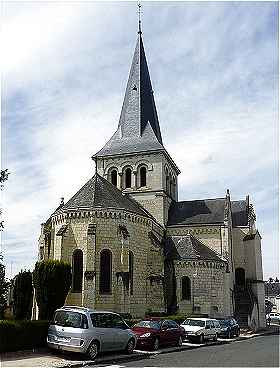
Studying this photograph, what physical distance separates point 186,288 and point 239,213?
14.0 metres

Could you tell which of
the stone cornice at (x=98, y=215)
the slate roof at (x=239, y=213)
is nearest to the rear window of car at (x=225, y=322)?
the stone cornice at (x=98, y=215)

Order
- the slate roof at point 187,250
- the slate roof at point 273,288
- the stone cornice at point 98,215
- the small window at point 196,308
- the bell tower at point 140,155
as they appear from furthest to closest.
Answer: the slate roof at point 273,288 → the bell tower at point 140,155 → the slate roof at point 187,250 → the small window at point 196,308 → the stone cornice at point 98,215

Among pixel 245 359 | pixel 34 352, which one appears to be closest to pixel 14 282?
pixel 34 352

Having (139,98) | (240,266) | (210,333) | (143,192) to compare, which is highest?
(139,98)

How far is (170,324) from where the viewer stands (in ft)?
65.3

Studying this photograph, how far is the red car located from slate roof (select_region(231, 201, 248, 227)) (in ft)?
75.3

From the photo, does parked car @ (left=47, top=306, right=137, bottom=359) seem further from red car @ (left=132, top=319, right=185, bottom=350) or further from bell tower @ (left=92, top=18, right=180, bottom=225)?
bell tower @ (left=92, top=18, right=180, bottom=225)

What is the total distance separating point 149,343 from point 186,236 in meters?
17.2

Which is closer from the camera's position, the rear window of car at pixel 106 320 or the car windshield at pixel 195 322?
the rear window of car at pixel 106 320

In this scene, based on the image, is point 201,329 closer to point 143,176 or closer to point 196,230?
point 196,230

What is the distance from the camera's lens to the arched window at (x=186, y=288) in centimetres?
3148

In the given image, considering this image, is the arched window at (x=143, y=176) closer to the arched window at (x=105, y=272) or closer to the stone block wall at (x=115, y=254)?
the stone block wall at (x=115, y=254)

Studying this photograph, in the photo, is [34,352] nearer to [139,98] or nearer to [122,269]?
[122,269]

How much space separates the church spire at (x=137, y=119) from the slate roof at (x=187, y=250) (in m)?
9.12
